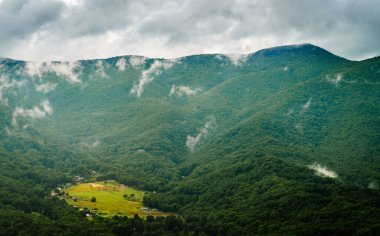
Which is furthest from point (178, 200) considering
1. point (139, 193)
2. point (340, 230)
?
point (340, 230)

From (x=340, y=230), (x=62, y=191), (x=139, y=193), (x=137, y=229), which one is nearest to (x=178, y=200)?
(x=139, y=193)

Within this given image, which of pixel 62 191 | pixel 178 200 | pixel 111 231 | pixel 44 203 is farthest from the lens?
pixel 62 191

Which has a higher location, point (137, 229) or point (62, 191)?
point (62, 191)

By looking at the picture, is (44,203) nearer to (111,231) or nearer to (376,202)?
(111,231)

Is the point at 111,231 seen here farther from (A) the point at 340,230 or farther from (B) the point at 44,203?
(A) the point at 340,230

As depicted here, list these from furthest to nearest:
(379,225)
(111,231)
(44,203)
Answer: (44,203) → (111,231) → (379,225)

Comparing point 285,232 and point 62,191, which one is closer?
point 285,232
